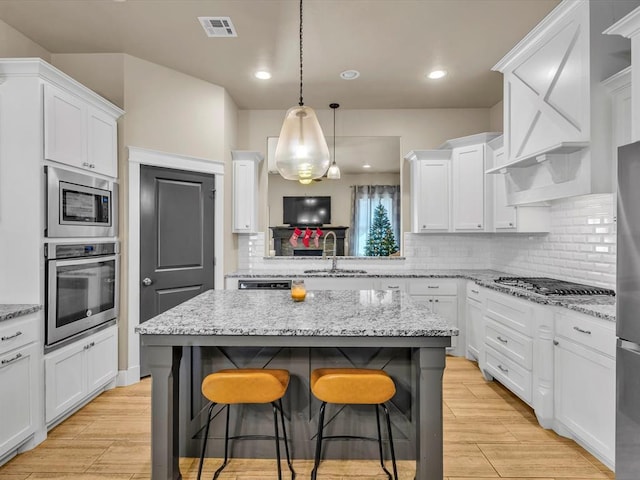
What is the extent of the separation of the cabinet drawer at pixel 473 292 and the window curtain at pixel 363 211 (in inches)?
112

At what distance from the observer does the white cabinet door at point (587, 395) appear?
6.77ft

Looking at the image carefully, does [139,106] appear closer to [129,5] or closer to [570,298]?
[129,5]

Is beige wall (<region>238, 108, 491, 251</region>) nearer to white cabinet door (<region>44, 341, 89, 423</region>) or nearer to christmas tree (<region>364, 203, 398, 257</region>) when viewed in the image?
christmas tree (<region>364, 203, 398, 257</region>)

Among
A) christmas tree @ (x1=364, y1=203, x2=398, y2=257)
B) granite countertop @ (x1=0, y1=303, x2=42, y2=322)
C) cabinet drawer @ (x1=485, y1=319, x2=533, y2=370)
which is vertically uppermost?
christmas tree @ (x1=364, y1=203, x2=398, y2=257)

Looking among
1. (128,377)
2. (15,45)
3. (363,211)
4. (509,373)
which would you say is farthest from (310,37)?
(363,211)

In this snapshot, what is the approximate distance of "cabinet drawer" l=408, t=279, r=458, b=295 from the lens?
423 centimetres

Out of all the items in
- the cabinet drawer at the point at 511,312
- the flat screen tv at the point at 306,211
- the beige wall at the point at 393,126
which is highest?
the beige wall at the point at 393,126

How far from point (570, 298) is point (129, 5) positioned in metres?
3.66

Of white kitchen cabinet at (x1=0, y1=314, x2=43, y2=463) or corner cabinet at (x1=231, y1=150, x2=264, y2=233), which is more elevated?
corner cabinet at (x1=231, y1=150, x2=264, y2=233)

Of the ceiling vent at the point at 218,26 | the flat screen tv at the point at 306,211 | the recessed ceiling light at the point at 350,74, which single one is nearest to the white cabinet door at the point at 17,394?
the ceiling vent at the point at 218,26

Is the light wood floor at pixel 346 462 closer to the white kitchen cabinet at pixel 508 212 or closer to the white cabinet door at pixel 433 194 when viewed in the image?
the white kitchen cabinet at pixel 508 212

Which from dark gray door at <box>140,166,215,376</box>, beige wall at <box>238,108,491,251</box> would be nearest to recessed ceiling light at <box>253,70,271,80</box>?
beige wall at <box>238,108,491,251</box>

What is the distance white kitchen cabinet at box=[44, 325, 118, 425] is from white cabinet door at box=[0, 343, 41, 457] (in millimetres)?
127

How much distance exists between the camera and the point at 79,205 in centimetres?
286
